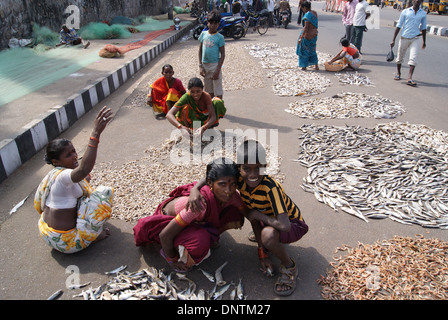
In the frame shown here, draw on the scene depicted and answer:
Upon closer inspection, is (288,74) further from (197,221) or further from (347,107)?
(197,221)

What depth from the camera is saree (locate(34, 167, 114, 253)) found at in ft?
8.75

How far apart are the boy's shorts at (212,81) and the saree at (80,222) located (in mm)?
3443

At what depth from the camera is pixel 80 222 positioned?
2707 millimetres

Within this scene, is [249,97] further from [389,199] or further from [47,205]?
[47,205]

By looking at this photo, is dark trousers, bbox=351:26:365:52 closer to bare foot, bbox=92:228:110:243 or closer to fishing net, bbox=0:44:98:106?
fishing net, bbox=0:44:98:106

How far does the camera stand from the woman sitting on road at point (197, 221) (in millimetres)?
2344

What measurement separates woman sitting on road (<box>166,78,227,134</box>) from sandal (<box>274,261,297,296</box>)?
8.32 ft

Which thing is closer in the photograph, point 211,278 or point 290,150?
point 211,278

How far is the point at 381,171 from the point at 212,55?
3173 millimetres

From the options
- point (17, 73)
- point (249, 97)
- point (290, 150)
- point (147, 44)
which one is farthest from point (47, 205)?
point (147, 44)

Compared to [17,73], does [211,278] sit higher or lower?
lower

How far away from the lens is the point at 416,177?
145 inches

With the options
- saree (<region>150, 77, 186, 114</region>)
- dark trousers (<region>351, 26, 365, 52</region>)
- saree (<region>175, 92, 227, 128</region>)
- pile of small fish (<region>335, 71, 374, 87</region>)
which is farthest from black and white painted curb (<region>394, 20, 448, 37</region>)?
saree (<region>175, 92, 227, 128</region>)
